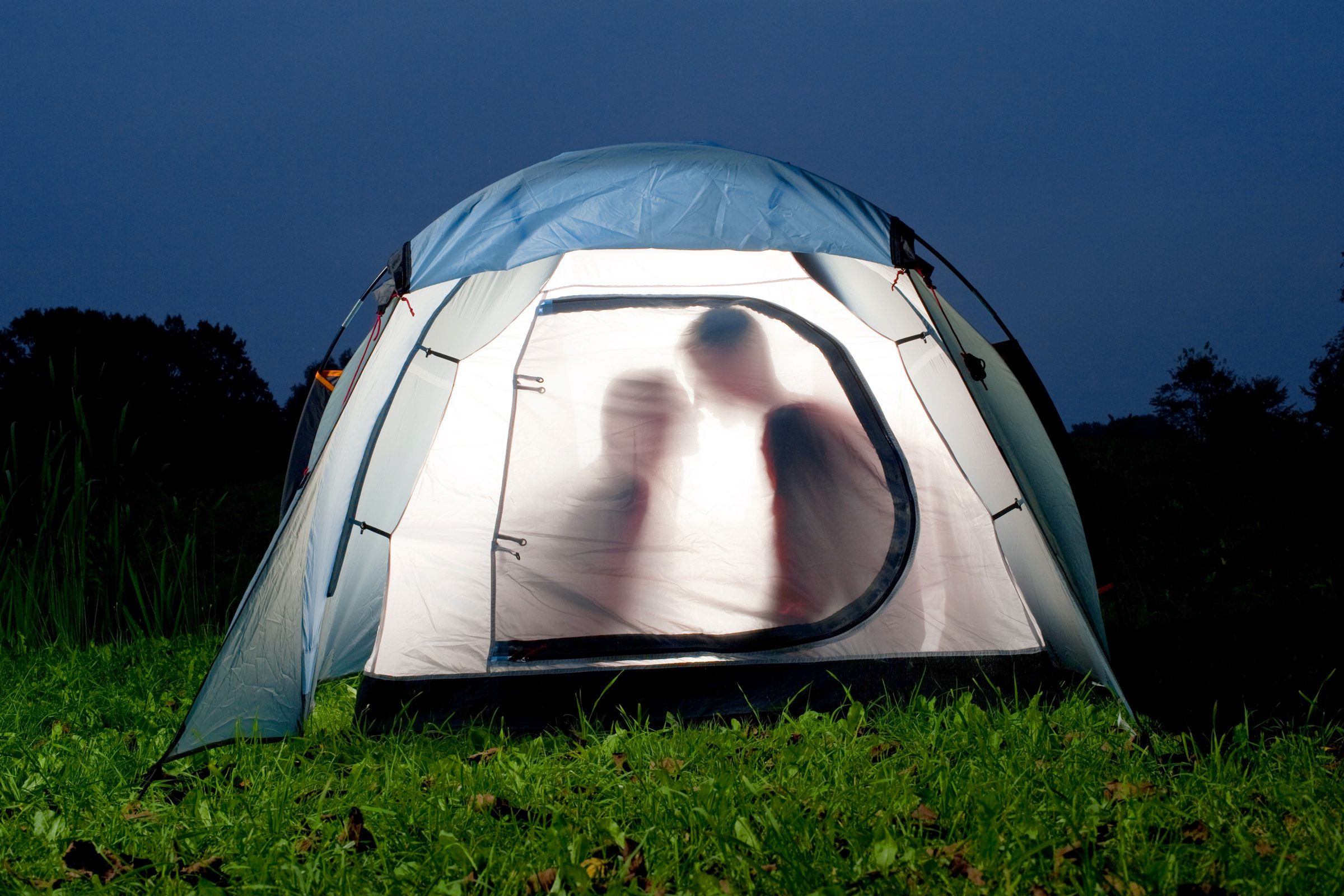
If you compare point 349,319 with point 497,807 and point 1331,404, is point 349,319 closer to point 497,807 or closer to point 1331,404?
point 497,807

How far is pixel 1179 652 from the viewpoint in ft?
11.5

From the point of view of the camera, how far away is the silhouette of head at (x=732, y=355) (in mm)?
3074

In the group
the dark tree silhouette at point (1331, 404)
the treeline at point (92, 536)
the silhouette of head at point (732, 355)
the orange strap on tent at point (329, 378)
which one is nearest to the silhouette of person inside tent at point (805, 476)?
the silhouette of head at point (732, 355)

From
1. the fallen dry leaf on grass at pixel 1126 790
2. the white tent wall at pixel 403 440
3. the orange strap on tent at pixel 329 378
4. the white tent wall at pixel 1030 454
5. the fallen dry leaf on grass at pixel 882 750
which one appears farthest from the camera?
the orange strap on tent at pixel 329 378

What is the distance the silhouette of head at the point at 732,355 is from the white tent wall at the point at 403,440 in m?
0.60

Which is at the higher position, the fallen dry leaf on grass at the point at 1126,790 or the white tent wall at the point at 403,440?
the white tent wall at the point at 403,440

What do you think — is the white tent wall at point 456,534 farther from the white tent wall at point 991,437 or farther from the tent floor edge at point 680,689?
the white tent wall at point 991,437

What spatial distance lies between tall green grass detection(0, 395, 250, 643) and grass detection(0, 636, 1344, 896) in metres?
1.36

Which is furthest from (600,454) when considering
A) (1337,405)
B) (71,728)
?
(1337,405)

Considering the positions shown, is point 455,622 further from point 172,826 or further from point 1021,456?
point 1021,456

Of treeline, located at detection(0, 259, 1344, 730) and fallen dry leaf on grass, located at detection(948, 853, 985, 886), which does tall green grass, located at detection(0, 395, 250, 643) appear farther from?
fallen dry leaf on grass, located at detection(948, 853, 985, 886)

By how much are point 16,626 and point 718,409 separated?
3.15 m

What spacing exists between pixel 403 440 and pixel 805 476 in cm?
134

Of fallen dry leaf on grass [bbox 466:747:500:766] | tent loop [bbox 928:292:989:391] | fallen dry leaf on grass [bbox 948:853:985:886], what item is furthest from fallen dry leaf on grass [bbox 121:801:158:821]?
tent loop [bbox 928:292:989:391]
